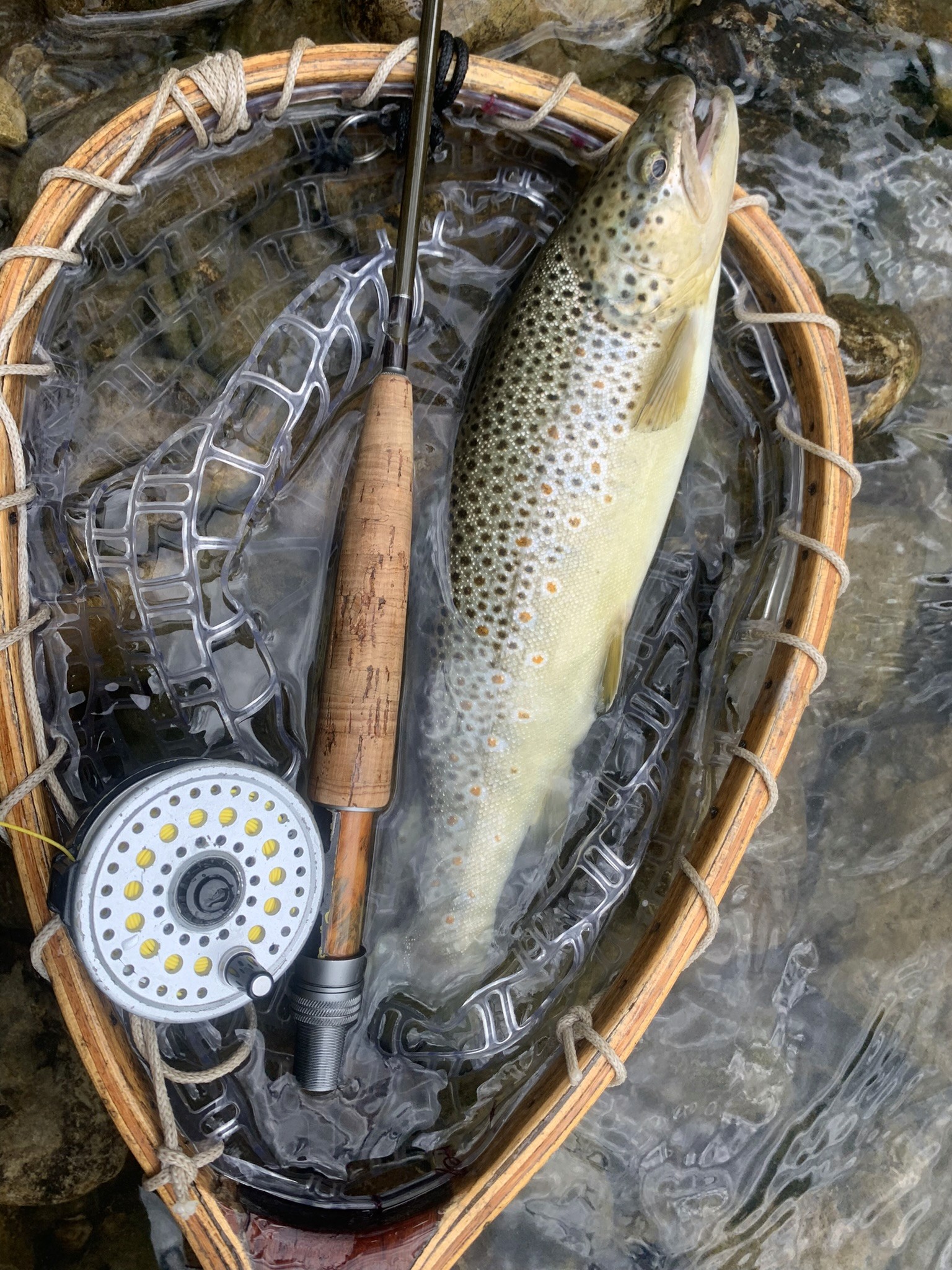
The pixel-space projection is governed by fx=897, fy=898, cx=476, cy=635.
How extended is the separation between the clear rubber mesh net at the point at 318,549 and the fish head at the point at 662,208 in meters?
0.21

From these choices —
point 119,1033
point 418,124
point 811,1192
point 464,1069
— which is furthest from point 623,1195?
point 418,124

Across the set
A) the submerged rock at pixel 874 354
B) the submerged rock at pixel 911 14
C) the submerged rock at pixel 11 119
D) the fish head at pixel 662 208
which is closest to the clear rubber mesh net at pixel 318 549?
→ the fish head at pixel 662 208

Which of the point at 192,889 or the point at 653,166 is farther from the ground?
the point at 653,166

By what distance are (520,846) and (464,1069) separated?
0.48m

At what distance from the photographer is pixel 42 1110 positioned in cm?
207

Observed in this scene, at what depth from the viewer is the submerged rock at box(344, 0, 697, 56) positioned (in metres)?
1.97

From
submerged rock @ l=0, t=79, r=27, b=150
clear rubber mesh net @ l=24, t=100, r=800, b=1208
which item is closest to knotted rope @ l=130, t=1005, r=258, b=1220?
clear rubber mesh net @ l=24, t=100, r=800, b=1208

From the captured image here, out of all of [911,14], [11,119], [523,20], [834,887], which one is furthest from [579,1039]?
[911,14]

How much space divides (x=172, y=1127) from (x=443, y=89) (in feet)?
6.34

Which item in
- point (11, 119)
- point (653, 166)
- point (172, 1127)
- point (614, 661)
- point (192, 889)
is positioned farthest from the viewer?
point (11, 119)

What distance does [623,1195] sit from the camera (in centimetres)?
211

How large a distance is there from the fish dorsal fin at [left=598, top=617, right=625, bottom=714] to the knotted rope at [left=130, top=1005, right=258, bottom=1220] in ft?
3.25

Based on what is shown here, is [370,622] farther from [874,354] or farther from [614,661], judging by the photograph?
[874,354]

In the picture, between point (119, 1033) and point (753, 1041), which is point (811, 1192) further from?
point (119, 1033)
